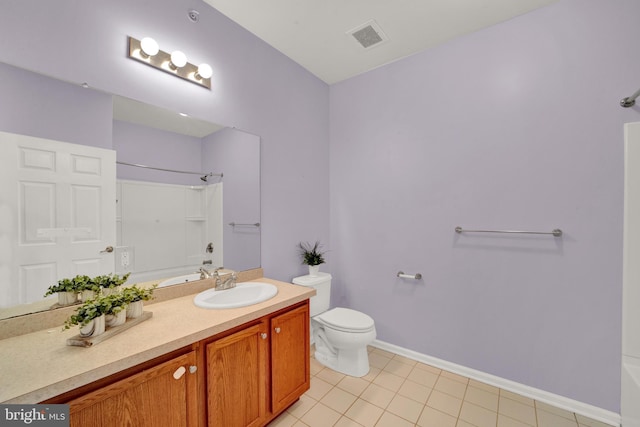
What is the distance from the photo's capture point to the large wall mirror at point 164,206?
1.14 metres

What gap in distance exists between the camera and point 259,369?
1.39 meters

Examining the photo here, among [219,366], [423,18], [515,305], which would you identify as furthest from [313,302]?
[423,18]

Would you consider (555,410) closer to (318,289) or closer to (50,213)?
(318,289)

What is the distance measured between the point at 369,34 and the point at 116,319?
2459 millimetres

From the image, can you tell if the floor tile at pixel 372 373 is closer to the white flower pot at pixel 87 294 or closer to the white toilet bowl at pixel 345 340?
the white toilet bowl at pixel 345 340

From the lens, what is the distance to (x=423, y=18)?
1882mm

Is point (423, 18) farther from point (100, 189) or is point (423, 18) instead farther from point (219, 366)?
point (219, 366)

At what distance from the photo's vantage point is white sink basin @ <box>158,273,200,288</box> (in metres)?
1.55

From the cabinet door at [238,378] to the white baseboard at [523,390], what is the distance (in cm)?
147

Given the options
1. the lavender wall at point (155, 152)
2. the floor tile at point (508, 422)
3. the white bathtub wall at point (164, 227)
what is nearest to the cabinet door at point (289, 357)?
the white bathtub wall at point (164, 227)

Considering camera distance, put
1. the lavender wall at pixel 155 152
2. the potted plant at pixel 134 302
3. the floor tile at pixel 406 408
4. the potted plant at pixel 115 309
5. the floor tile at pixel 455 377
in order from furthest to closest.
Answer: the floor tile at pixel 455 377, the floor tile at pixel 406 408, the lavender wall at pixel 155 152, the potted plant at pixel 134 302, the potted plant at pixel 115 309

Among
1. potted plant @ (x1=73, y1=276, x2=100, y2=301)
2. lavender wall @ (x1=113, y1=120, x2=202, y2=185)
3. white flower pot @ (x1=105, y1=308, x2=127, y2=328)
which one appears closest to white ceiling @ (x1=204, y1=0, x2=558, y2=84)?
lavender wall @ (x1=113, y1=120, x2=202, y2=185)

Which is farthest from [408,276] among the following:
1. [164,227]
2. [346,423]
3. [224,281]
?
[164,227]

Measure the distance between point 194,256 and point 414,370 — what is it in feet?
6.47
